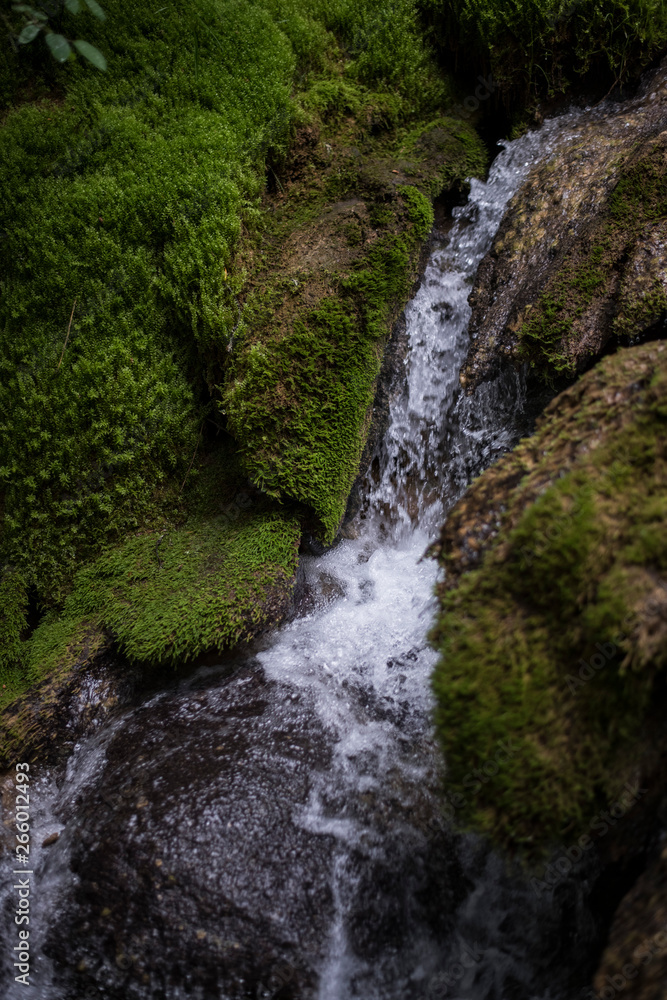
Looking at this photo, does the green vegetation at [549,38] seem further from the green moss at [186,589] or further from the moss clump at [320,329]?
the green moss at [186,589]

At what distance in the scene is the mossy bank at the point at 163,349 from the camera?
3.59 metres

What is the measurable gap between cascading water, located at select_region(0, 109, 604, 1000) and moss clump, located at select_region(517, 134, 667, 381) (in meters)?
0.42

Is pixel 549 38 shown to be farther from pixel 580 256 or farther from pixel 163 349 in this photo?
pixel 163 349

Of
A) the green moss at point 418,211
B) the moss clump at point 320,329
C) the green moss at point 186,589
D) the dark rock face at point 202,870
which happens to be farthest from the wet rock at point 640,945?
the green moss at point 418,211

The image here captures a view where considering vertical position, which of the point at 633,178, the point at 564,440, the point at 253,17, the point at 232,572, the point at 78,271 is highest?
the point at 253,17

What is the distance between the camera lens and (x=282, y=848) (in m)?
2.71

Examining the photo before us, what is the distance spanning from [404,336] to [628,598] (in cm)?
283

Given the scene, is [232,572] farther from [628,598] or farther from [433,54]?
[433,54]

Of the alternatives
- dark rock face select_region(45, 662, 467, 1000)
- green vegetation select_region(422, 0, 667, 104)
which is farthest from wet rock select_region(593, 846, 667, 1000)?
green vegetation select_region(422, 0, 667, 104)

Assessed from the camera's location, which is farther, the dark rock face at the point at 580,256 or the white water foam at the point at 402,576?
the dark rock face at the point at 580,256

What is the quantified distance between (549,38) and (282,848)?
18.1 ft

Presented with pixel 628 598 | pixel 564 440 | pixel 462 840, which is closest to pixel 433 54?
pixel 564 440

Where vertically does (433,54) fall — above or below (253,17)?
below

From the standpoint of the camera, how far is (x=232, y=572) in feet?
11.7
